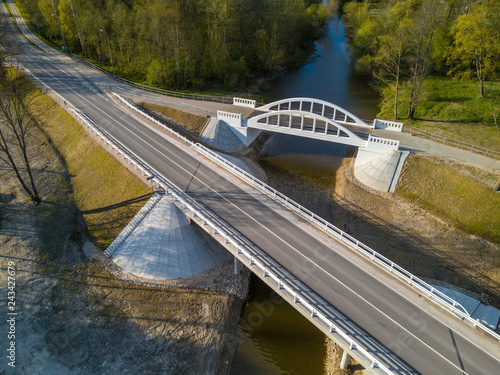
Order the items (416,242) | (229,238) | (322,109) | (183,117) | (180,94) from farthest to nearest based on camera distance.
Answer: (180,94) → (183,117) → (322,109) → (416,242) → (229,238)

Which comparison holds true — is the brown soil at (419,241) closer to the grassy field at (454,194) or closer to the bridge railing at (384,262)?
the grassy field at (454,194)

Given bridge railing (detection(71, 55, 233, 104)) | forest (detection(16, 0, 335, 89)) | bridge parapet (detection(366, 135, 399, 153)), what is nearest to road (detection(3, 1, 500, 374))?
bridge parapet (detection(366, 135, 399, 153))

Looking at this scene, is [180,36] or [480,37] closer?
[480,37]

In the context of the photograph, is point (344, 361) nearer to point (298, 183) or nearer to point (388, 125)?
point (298, 183)

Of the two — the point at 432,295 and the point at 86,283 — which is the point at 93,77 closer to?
the point at 86,283

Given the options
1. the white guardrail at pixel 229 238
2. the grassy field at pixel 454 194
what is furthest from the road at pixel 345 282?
the grassy field at pixel 454 194

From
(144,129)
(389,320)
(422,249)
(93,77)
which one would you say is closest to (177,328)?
(389,320)

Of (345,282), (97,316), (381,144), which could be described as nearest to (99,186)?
(97,316)
